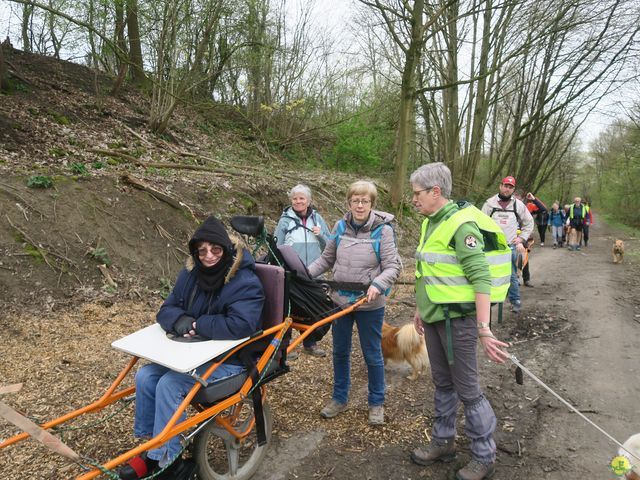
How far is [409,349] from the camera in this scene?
477cm

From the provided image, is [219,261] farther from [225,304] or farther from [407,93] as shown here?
[407,93]

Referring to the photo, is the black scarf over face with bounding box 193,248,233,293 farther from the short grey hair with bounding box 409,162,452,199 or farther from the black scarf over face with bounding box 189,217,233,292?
the short grey hair with bounding box 409,162,452,199

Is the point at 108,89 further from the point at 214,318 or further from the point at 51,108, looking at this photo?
the point at 214,318

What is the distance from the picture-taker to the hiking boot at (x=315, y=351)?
5389 mm

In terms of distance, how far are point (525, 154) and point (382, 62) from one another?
10168 mm

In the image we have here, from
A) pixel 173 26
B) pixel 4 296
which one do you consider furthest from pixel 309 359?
pixel 173 26

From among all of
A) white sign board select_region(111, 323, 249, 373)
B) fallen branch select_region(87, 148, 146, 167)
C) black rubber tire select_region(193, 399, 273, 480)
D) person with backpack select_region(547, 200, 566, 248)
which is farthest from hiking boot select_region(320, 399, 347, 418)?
person with backpack select_region(547, 200, 566, 248)

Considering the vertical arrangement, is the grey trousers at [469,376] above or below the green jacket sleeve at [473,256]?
below

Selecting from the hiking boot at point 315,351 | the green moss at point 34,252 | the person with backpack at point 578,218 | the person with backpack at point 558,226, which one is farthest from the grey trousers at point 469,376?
the person with backpack at point 558,226

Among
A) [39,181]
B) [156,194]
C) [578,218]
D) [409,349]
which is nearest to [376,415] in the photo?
[409,349]

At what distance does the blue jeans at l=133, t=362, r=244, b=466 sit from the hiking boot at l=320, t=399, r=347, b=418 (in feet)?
4.67

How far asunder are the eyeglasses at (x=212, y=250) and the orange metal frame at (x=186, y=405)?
24.9 inches

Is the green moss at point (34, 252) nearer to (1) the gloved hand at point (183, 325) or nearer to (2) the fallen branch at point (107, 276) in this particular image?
(2) the fallen branch at point (107, 276)

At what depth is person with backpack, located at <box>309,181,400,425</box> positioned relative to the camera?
3648 mm
